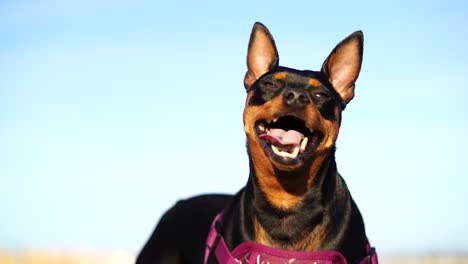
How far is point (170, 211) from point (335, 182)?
246 centimetres

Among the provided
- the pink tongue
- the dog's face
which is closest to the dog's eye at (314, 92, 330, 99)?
the dog's face

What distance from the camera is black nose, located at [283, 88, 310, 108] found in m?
7.04

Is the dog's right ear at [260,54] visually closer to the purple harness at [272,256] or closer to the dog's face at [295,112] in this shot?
the dog's face at [295,112]

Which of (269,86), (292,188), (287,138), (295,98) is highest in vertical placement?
(269,86)

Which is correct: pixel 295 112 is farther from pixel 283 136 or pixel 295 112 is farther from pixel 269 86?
pixel 269 86

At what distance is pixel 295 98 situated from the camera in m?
7.05

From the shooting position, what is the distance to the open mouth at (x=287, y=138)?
681 cm

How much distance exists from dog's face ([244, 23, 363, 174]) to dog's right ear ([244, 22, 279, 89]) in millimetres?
175

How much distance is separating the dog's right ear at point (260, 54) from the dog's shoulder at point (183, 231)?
1.36 m

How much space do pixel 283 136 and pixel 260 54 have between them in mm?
1252

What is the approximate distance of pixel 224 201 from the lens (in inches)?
351

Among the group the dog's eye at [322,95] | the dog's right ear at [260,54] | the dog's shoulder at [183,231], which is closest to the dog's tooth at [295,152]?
the dog's eye at [322,95]

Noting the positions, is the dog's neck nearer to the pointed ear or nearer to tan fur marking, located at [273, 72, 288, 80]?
tan fur marking, located at [273, 72, 288, 80]

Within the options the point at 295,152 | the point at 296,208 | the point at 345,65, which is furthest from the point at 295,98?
the point at 345,65
